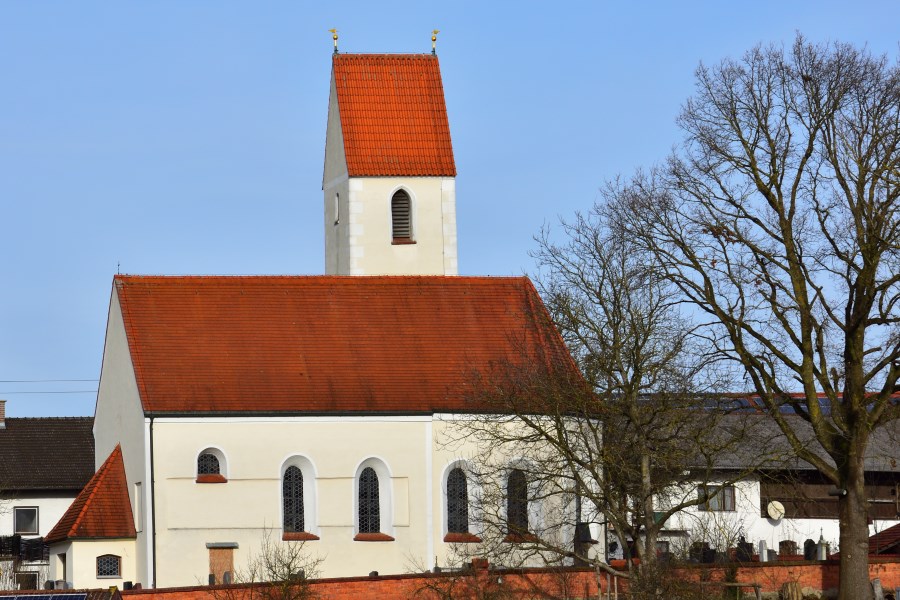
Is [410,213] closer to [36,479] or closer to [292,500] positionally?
[292,500]

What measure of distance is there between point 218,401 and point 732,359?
12.7 metres

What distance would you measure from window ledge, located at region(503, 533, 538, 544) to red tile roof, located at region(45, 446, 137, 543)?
952 centimetres

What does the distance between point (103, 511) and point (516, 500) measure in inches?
408

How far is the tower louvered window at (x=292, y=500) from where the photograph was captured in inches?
1614

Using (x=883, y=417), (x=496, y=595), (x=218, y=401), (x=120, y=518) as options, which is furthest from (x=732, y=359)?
(x=120, y=518)

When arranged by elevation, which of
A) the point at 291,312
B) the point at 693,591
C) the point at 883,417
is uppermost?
the point at 291,312

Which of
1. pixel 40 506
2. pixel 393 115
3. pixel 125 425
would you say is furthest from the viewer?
pixel 40 506

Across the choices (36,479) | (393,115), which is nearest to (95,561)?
(36,479)

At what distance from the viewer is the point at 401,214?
4844cm

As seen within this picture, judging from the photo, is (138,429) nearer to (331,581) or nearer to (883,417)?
(331,581)

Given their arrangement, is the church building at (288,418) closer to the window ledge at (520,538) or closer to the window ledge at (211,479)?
the window ledge at (211,479)

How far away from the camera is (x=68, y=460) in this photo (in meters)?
55.4

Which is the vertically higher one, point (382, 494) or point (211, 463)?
point (211, 463)

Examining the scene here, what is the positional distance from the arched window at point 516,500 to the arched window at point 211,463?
6.82 metres
